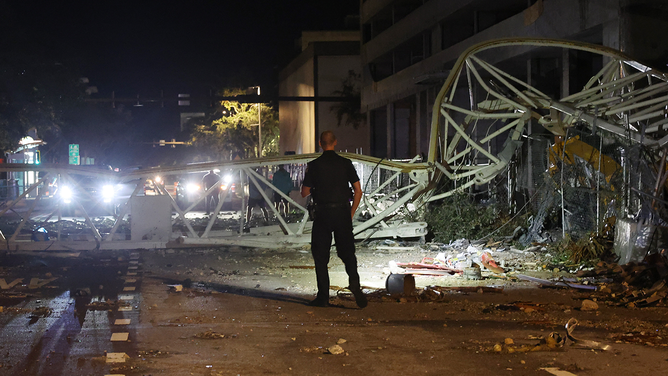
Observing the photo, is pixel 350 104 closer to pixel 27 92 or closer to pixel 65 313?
pixel 27 92

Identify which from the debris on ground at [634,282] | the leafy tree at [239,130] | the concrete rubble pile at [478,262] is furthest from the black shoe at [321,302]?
the leafy tree at [239,130]

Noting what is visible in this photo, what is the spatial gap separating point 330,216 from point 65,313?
10.1 feet

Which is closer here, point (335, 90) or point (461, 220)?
point (461, 220)

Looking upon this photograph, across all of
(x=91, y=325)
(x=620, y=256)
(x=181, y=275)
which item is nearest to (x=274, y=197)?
(x=181, y=275)

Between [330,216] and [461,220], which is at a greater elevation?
[330,216]

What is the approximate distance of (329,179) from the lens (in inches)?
297

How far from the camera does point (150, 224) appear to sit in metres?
12.5

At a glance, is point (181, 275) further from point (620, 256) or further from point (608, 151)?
point (608, 151)

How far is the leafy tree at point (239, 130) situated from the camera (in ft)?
197

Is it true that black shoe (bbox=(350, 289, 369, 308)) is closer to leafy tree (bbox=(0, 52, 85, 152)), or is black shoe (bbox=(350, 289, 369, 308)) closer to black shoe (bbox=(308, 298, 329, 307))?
black shoe (bbox=(308, 298, 329, 307))

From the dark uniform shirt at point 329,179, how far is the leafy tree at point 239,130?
1924 inches

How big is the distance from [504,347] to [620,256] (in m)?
5.55

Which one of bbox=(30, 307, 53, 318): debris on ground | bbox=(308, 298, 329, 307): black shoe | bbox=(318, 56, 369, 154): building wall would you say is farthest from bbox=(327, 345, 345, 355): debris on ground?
bbox=(318, 56, 369, 154): building wall

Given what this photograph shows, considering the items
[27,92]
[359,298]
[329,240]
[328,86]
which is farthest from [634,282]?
[328,86]
